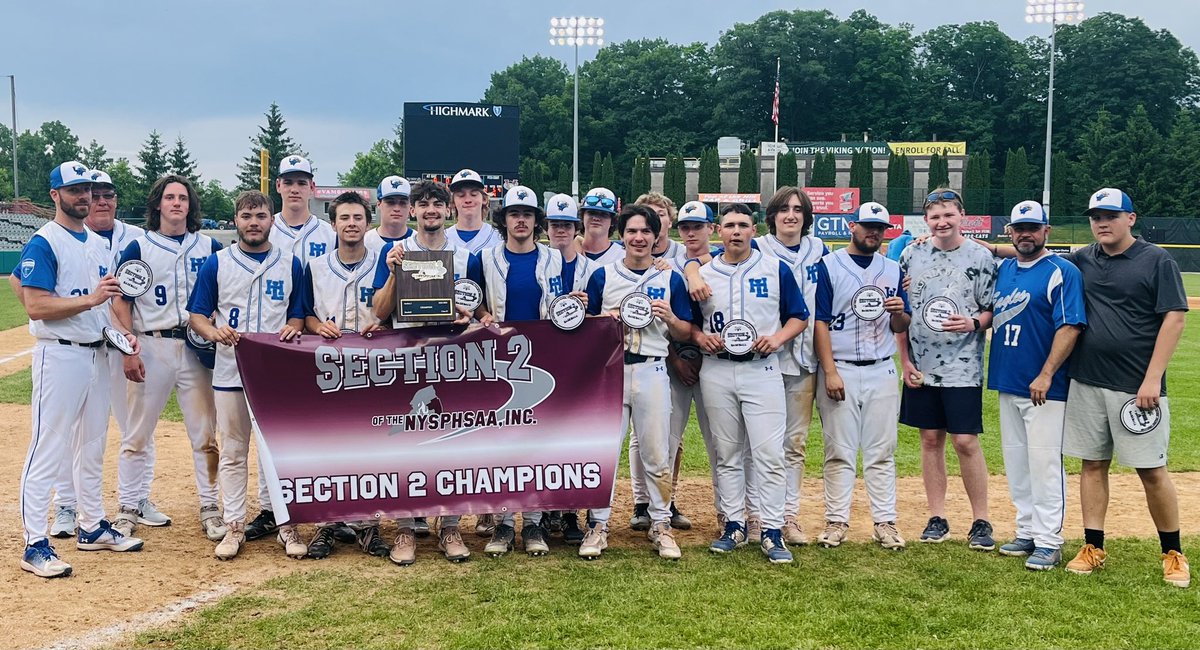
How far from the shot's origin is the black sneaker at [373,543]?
20.1 ft

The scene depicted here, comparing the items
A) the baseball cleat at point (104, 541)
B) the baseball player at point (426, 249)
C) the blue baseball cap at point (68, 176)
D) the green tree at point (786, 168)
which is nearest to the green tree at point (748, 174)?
the green tree at point (786, 168)

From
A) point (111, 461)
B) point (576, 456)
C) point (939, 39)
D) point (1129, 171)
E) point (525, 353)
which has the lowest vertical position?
point (111, 461)

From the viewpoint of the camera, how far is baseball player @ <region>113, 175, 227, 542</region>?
6.47 meters

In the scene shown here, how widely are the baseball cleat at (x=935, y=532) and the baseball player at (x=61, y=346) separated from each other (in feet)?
16.8

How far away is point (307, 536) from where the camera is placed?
6516 mm

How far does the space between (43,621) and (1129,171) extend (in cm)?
6897

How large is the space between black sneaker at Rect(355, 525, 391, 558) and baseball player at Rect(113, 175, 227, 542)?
3.16 ft

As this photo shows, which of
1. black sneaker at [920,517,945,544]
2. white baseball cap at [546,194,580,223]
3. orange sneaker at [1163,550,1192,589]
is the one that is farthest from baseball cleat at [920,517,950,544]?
white baseball cap at [546,194,580,223]

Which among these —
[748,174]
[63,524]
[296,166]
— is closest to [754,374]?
[296,166]

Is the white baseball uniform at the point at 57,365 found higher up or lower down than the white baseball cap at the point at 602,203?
lower down

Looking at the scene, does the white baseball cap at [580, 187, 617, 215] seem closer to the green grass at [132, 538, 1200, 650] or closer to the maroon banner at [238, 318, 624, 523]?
the maroon banner at [238, 318, 624, 523]

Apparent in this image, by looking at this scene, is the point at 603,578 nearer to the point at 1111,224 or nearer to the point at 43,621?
the point at 43,621

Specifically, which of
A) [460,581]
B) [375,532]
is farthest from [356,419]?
[460,581]

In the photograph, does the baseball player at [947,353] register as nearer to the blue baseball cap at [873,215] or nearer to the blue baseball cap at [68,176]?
the blue baseball cap at [873,215]
